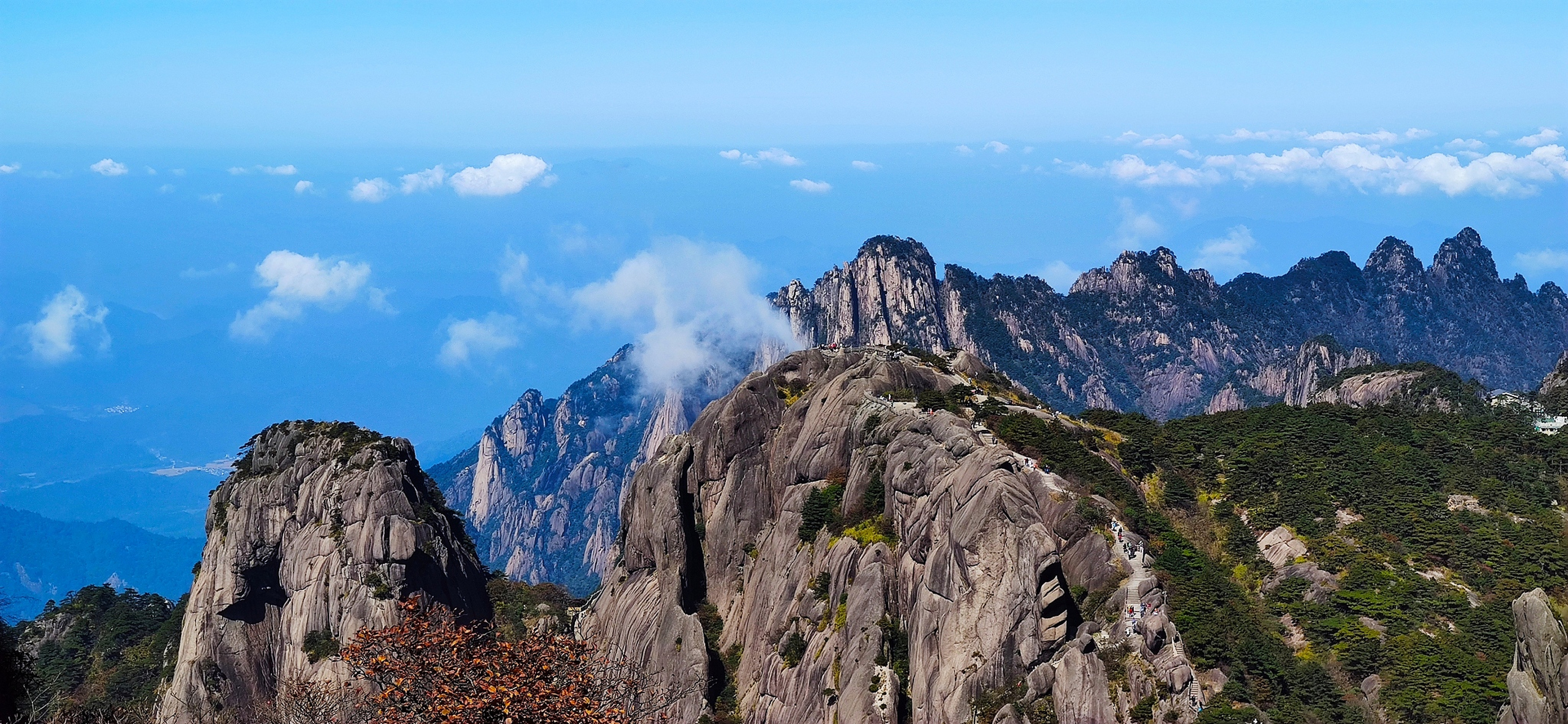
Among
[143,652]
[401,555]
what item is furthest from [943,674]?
[143,652]

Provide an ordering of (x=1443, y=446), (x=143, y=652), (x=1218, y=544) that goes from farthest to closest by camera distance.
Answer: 1. (x=143, y=652)
2. (x=1443, y=446)
3. (x=1218, y=544)

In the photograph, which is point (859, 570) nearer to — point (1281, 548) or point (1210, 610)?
point (1210, 610)

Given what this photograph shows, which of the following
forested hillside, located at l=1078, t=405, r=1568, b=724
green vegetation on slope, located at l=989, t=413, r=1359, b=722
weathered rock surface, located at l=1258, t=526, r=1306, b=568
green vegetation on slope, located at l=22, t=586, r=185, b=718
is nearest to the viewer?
green vegetation on slope, located at l=989, t=413, r=1359, b=722

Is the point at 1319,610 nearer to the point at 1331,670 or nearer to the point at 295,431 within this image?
the point at 1331,670

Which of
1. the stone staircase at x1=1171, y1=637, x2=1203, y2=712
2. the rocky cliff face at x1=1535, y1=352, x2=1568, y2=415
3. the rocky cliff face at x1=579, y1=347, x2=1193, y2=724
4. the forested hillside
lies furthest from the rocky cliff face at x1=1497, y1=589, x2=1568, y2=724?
the rocky cliff face at x1=1535, y1=352, x2=1568, y2=415

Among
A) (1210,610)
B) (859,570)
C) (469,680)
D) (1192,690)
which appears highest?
(859,570)

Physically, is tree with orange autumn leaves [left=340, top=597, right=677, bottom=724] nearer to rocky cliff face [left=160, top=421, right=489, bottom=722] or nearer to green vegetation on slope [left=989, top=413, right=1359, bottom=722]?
green vegetation on slope [left=989, top=413, right=1359, bottom=722]

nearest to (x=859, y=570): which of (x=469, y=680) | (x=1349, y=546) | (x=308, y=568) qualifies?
(x=1349, y=546)
